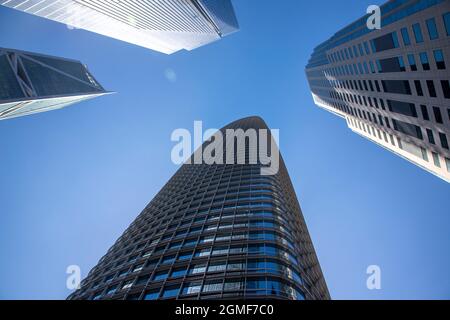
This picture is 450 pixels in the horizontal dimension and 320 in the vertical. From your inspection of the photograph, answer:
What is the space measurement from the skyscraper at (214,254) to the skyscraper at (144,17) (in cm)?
6696

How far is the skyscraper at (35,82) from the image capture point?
298 ft

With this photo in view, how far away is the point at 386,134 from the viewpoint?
54.2 meters

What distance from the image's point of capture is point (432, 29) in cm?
3014

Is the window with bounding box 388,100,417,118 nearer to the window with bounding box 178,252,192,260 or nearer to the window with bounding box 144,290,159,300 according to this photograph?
the window with bounding box 178,252,192,260

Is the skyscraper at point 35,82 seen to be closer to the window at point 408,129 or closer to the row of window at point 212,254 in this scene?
the row of window at point 212,254

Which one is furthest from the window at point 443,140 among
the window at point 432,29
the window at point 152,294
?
the window at point 152,294

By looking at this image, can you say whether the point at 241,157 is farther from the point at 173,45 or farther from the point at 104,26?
the point at 173,45

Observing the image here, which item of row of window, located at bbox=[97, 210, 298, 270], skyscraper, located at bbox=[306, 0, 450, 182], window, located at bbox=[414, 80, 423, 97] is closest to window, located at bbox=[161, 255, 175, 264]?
row of window, located at bbox=[97, 210, 298, 270]

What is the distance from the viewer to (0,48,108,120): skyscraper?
90938mm

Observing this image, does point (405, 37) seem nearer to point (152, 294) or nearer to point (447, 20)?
point (447, 20)
